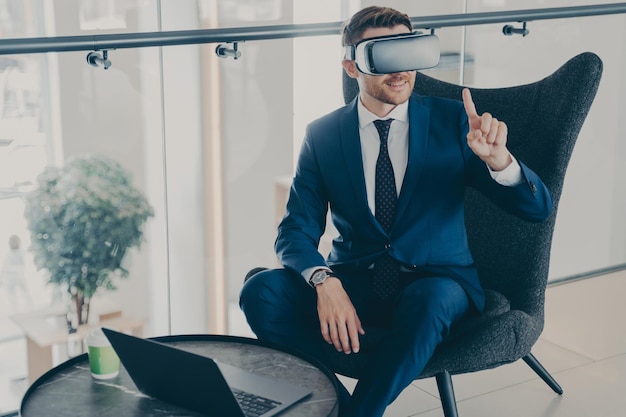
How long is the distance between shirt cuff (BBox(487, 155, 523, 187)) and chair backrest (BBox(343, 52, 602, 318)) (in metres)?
0.29

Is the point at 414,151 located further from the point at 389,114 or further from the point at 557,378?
the point at 557,378

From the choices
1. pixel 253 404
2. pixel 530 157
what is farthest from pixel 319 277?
pixel 530 157

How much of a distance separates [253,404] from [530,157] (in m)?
1.20

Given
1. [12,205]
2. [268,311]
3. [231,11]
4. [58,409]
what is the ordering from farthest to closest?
[231,11], [12,205], [268,311], [58,409]

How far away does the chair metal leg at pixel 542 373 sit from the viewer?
262 cm

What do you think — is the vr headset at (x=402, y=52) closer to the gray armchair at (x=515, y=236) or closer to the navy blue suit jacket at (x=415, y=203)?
the navy blue suit jacket at (x=415, y=203)

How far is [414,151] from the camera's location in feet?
7.36

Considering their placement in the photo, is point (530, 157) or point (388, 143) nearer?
point (388, 143)

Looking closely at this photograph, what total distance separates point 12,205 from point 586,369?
2070 millimetres

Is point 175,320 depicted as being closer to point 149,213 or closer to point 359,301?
point 149,213

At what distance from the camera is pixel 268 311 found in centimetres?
218

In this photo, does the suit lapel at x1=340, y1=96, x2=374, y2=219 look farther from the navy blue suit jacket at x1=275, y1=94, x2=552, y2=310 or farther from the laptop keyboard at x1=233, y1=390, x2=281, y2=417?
the laptop keyboard at x1=233, y1=390, x2=281, y2=417

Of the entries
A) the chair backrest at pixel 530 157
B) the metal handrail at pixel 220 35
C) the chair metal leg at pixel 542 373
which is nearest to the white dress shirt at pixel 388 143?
the chair backrest at pixel 530 157

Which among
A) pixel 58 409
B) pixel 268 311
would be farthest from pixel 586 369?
pixel 58 409
